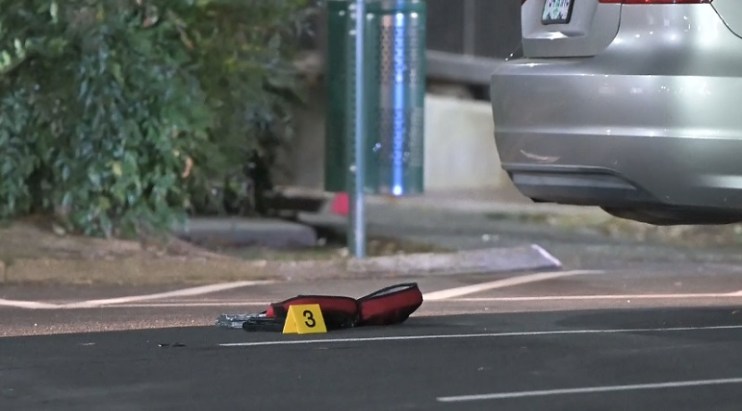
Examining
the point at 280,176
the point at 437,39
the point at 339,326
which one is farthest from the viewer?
→ the point at 437,39

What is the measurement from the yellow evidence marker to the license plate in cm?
192

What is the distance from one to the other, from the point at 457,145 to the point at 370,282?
7.56 metres

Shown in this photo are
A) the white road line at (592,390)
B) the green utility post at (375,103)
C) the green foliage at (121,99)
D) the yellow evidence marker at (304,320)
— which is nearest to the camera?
the white road line at (592,390)

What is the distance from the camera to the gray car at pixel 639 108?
22.6ft

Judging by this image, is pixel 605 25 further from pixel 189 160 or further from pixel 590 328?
pixel 189 160

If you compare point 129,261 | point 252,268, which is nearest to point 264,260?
point 252,268

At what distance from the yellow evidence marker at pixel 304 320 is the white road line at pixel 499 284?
7.83 ft

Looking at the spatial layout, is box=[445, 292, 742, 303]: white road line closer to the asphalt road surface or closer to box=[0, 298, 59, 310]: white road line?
the asphalt road surface

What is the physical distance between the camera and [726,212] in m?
7.16

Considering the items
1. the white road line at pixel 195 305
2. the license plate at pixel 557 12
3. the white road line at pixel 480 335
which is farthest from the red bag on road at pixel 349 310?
the license plate at pixel 557 12

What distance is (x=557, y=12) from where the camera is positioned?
751 centimetres

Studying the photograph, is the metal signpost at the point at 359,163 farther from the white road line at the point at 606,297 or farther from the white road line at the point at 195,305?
the white road line at the point at 195,305

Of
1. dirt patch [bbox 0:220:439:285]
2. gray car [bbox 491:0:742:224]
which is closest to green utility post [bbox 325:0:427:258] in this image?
dirt patch [bbox 0:220:439:285]

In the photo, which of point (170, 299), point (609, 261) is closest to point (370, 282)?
point (170, 299)
